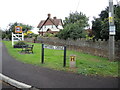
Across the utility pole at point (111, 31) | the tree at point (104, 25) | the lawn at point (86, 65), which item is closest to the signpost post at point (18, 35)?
the lawn at point (86, 65)

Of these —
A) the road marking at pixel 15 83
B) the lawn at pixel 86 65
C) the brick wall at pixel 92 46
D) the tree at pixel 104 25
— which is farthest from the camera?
the brick wall at pixel 92 46

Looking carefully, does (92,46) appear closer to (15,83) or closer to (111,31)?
(111,31)

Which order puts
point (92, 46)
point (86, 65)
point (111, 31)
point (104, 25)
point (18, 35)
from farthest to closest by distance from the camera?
point (18, 35) → point (92, 46) → point (104, 25) → point (111, 31) → point (86, 65)

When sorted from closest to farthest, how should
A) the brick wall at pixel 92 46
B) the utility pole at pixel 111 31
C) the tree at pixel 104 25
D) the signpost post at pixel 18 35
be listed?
the utility pole at pixel 111 31 < the tree at pixel 104 25 < the brick wall at pixel 92 46 < the signpost post at pixel 18 35

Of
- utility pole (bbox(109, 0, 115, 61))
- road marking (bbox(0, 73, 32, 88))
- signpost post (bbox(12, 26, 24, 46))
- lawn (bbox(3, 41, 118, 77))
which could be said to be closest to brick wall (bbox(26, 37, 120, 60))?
utility pole (bbox(109, 0, 115, 61))

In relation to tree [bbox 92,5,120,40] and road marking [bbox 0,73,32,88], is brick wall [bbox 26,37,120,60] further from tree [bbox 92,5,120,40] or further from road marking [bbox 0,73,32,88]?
road marking [bbox 0,73,32,88]

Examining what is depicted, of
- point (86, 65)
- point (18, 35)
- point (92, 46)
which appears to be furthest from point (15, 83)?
point (18, 35)

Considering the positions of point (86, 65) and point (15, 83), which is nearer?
point (15, 83)

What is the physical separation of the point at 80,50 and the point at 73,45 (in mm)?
1955

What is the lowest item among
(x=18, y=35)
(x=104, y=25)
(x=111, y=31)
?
(x=111, y=31)

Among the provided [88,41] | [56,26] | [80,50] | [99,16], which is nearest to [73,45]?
[80,50]

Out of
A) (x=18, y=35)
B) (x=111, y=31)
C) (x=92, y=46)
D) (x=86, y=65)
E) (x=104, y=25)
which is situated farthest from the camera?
(x=18, y=35)

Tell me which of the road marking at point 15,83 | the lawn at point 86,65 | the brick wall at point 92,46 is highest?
the brick wall at point 92,46

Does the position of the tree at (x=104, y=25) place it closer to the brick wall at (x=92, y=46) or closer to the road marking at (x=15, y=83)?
the brick wall at (x=92, y=46)
